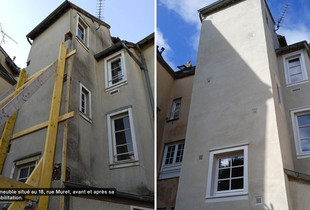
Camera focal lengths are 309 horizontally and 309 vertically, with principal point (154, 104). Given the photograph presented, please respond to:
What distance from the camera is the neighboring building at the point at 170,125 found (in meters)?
12.5

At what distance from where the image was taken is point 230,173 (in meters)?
9.59

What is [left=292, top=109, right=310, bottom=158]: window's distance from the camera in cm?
1064

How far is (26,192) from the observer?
6109 millimetres

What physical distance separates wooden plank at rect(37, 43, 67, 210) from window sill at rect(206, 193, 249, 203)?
15.3 feet

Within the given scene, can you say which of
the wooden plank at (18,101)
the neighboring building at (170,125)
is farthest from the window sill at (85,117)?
the neighboring building at (170,125)

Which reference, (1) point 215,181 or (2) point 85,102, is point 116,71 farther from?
(1) point 215,181

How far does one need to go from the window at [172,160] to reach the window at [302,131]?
15.2 ft

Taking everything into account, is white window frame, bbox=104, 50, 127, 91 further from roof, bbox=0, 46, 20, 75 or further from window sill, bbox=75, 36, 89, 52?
roof, bbox=0, 46, 20, 75

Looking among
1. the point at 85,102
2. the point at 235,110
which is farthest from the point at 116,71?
the point at 235,110

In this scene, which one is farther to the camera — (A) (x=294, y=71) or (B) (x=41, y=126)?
(A) (x=294, y=71)

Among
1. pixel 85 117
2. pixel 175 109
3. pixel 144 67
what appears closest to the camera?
pixel 85 117

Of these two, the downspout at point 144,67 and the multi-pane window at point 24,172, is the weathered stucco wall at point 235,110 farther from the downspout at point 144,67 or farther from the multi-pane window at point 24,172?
the multi-pane window at point 24,172

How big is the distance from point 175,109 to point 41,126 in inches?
310

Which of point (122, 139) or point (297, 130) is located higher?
point (297, 130)
